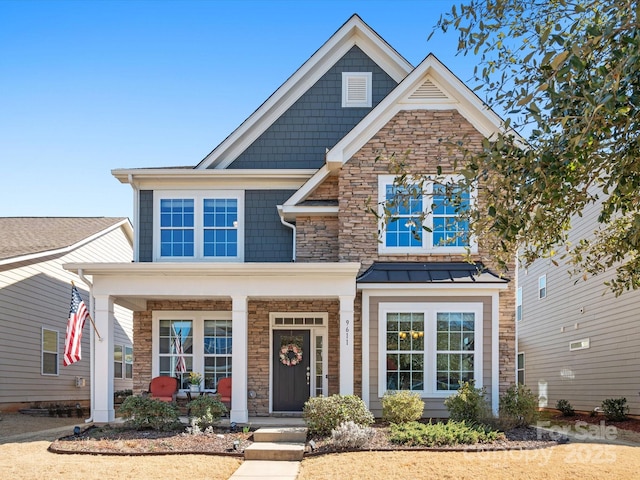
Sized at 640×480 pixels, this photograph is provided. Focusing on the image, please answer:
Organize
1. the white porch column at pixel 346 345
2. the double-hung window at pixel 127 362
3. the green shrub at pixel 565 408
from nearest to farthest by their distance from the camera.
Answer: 1. the white porch column at pixel 346 345
2. the green shrub at pixel 565 408
3. the double-hung window at pixel 127 362

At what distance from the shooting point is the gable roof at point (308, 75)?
687 inches

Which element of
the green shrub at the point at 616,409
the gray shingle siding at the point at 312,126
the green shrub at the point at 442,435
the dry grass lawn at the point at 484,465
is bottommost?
the green shrub at the point at 616,409

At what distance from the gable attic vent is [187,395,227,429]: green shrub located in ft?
25.6

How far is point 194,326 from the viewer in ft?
54.9

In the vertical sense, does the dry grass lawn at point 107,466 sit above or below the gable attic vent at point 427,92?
below

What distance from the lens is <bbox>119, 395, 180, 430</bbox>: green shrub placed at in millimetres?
13156

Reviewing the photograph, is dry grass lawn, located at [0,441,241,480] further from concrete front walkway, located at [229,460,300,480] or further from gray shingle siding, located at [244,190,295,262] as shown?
gray shingle siding, located at [244,190,295,262]

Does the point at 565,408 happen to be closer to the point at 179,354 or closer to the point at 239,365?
the point at 239,365

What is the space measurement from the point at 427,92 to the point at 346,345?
5.93 metres

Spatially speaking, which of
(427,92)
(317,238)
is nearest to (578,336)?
(317,238)

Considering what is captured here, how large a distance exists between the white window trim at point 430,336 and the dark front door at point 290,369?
94.6 inches

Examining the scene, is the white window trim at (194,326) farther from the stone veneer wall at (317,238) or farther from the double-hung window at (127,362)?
the double-hung window at (127,362)

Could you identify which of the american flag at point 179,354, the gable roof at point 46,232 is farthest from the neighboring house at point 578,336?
the gable roof at point 46,232

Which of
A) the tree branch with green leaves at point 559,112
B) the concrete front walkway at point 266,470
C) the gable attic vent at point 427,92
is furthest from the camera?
the gable attic vent at point 427,92
